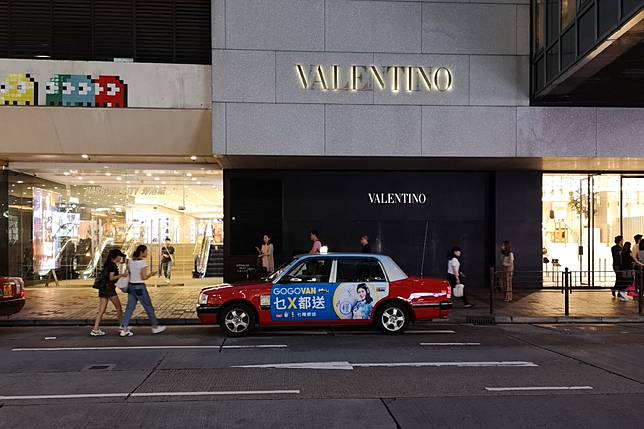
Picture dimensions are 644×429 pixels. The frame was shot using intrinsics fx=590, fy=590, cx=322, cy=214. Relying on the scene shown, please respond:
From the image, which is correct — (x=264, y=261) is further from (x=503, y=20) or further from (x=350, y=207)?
(x=503, y=20)

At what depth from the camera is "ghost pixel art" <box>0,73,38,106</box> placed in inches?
595

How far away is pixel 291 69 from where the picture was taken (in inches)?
605

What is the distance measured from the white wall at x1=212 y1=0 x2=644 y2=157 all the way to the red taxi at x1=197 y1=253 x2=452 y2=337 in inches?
211

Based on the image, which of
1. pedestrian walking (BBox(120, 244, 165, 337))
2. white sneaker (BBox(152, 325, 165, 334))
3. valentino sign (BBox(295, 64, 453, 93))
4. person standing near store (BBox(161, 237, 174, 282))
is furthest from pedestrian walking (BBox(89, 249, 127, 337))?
person standing near store (BBox(161, 237, 174, 282))

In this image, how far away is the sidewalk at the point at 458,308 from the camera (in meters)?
12.8

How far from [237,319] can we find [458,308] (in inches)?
241

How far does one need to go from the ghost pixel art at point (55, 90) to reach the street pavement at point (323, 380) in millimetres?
6659

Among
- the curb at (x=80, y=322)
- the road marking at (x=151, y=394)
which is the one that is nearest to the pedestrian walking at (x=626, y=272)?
the curb at (x=80, y=322)

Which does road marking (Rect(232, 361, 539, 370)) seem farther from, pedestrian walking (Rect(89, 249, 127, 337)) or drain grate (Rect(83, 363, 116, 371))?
pedestrian walking (Rect(89, 249, 127, 337))

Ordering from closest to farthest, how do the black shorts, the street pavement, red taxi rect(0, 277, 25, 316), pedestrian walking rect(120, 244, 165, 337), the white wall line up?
the street pavement, red taxi rect(0, 277, 25, 316), pedestrian walking rect(120, 244, 165, 337), the black shorts, the white wall

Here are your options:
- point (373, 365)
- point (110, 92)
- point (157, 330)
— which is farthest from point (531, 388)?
point (110, 92)

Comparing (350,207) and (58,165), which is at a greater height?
(58,165)

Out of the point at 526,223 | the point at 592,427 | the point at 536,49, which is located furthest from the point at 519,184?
the point at 592,427

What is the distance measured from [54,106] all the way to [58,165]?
391 centimetres
